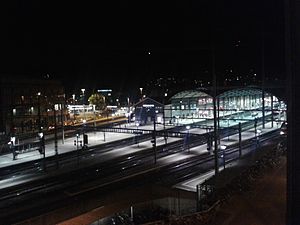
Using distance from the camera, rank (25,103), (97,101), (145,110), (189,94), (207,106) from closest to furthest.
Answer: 1. (25,103)
2. (145,110)
3. (189,94)
4. (207,106)
5. (97,101)

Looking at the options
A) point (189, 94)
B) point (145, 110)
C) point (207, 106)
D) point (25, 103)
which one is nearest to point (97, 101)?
point (145, 110)

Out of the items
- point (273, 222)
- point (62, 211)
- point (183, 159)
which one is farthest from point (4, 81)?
point (273, 222)

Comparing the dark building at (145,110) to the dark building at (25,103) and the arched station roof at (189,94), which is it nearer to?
the arched station roof at (189,94)

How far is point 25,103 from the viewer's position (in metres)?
49.1

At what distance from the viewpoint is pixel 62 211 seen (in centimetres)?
1616

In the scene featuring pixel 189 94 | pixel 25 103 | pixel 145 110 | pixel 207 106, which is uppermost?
pixel 189 94

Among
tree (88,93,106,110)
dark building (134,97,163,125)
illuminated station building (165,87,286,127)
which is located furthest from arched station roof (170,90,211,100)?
tree (88,93,106,110)

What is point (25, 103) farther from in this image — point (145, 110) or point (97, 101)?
point (97, 101)

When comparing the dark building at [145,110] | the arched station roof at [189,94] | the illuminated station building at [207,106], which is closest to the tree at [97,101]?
the dark building at [145,110]

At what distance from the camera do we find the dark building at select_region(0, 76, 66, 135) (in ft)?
152

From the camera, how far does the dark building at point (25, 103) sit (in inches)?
1821

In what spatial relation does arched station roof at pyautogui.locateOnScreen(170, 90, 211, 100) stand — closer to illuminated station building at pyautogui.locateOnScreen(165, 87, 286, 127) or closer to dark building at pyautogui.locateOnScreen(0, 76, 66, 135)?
illuminated station building at pyautogui.locateOnScreen(165, 87, 286, 127)

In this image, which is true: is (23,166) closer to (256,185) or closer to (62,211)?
(62,211)

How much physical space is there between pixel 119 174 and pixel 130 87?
62182 mm
